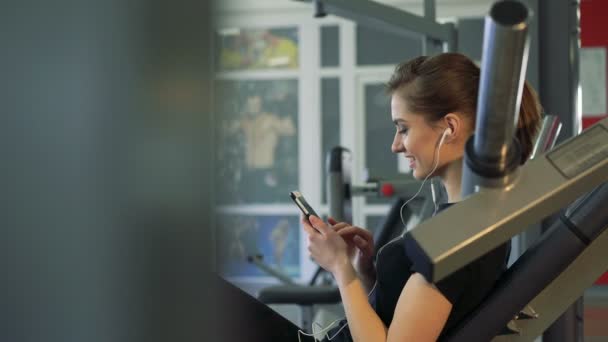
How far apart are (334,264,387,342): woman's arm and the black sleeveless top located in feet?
0.12

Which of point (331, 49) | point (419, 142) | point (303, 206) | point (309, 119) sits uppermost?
point (331, 49)

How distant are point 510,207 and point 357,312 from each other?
0.44 m

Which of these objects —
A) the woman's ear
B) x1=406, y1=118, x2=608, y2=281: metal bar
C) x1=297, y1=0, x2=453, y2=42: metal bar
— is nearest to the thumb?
the woman's ear

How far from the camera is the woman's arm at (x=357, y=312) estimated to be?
93 cm

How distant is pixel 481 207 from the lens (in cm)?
55

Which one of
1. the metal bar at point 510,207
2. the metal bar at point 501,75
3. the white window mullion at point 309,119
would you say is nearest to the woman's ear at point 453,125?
the metal bar at point 510,207

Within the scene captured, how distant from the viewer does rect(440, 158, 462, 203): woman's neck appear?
102 centimetres

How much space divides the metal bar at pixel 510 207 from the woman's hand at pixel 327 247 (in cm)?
44

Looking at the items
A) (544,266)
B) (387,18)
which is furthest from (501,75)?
(387,18)

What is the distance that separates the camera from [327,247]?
0.99 m

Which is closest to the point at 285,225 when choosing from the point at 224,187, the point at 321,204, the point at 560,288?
the point at 321,204

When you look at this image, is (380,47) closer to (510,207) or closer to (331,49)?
(331,49)

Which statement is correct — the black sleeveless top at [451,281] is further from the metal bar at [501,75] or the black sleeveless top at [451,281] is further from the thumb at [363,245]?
the metal bar at [501,75]

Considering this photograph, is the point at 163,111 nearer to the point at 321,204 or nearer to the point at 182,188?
the point at 182,188
